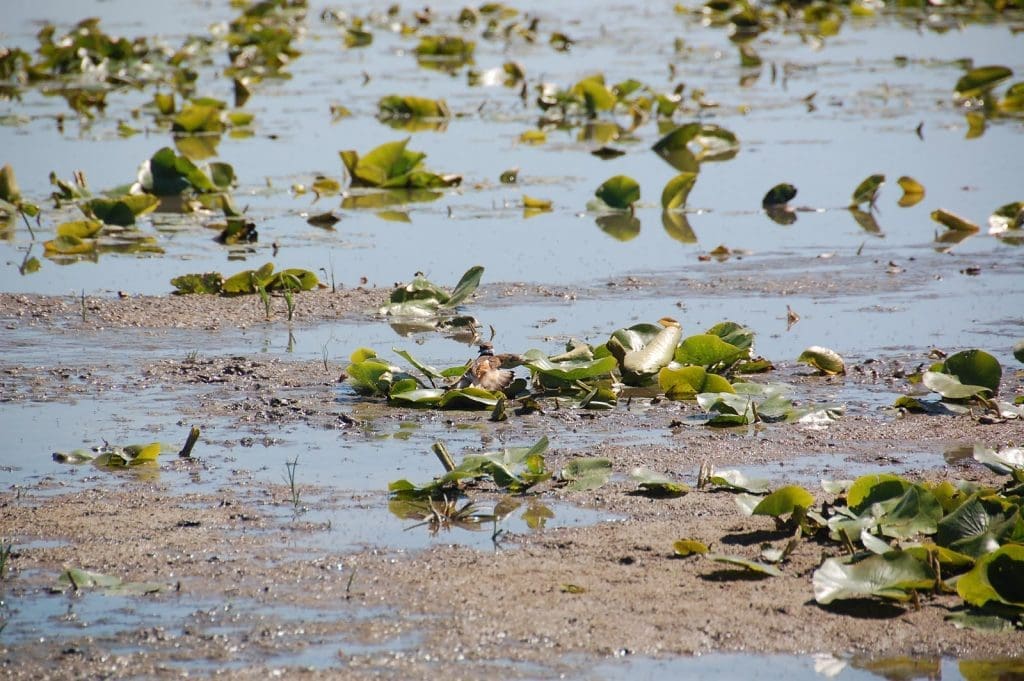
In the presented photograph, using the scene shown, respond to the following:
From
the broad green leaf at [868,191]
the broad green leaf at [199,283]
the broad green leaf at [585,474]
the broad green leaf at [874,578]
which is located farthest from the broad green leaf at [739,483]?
the broad green leaf at [868,191]

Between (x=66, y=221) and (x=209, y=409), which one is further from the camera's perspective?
(x=66, y=221)

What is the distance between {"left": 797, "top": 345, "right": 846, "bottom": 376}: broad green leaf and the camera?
17.7 feet

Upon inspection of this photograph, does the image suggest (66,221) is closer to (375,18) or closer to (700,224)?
(700,224)

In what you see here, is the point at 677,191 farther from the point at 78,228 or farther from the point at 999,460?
the point at 999,460

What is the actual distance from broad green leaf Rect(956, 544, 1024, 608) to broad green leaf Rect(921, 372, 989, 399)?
1.55m

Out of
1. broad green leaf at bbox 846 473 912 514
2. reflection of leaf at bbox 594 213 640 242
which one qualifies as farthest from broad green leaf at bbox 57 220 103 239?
broad green leaf at bbox 846 473 912 514

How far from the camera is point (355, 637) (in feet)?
10.7

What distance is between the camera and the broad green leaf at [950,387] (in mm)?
4949

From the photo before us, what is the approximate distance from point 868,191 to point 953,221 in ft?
2.45

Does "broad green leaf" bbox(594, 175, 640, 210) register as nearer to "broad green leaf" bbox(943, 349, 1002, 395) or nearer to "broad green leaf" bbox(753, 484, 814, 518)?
"broad green leaf" bbox(943, 349, 1002, 395)

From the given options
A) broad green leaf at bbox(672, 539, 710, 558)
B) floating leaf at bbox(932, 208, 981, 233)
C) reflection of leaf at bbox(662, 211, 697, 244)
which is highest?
broad green leaf at bbox(672, 539, 710, 558)

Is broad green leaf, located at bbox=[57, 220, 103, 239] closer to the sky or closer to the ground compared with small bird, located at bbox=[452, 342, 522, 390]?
closer to the ground

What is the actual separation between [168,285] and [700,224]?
10.5 feet

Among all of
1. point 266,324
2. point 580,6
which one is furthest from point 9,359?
point 580,6
